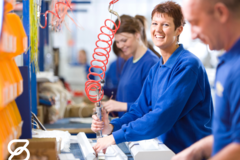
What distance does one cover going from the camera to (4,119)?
0.94 metres

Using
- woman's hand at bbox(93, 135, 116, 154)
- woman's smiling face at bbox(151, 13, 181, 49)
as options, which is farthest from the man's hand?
woman's smiling face at bbox(151, 13, 181, 49)

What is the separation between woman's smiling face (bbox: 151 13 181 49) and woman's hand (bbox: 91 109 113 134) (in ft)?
1.72

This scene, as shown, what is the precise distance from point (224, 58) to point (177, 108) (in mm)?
571

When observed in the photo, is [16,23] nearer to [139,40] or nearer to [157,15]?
[157,15]

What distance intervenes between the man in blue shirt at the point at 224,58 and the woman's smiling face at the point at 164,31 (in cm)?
67

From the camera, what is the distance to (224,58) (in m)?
0.79

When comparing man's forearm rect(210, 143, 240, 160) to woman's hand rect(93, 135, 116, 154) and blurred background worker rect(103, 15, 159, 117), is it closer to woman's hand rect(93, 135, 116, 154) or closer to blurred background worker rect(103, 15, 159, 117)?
woman's hand rect(93, 135, 116, 154)

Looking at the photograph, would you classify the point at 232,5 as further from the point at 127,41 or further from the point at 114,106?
the point at 127,41

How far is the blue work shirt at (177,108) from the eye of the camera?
132 centimetres

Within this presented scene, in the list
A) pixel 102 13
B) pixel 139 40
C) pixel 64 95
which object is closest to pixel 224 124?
pixel 139 40

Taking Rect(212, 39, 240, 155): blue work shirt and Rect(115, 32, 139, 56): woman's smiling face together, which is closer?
Rect(212, 39, 240, 155): blue work shirt

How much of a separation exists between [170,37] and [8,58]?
2.85 ft

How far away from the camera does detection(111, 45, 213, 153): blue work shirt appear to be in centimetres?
132

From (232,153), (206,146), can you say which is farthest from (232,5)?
(206,146)
